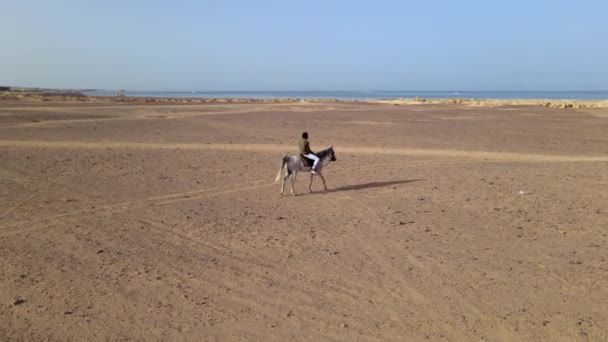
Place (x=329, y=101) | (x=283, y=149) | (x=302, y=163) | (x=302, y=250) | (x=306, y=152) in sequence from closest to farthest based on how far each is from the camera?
1. (x=302, y=250)
2. (x=302, y=163)
3. (x=306, y=152)
4. (x=283, y=149)
5. (x=329, y=101)

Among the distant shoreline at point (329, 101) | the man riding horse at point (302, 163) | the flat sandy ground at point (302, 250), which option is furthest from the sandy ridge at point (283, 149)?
the distant shoreline at point (329, 101)

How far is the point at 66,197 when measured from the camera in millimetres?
12844

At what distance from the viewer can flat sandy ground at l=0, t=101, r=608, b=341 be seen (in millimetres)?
6293

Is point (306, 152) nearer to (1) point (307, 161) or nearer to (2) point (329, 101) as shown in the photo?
(1) point (307, 161)

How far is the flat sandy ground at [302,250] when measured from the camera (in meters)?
6.29

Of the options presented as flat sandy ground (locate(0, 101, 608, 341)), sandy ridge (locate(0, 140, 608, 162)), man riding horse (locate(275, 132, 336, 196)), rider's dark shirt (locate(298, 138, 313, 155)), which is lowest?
flat sandy ground (locate(0, 101, 608, 341))

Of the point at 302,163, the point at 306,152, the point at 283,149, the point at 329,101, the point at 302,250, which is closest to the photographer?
the point at 302,250

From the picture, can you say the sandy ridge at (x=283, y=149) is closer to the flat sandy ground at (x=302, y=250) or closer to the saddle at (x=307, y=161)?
the flat sandy ground at (x=302, y=250)

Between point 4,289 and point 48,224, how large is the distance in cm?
346

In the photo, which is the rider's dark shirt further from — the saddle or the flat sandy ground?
the flat sandy ground

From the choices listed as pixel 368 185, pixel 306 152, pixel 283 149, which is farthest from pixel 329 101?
pixel 306 152

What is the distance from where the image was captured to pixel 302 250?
8.87 m

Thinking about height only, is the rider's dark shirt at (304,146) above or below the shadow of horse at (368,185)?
above

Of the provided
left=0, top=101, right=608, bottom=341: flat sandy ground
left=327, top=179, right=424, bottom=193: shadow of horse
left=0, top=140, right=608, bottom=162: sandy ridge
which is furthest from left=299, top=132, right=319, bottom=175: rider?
left=0, top=140, right=608, bottom=162: sandy ridge
